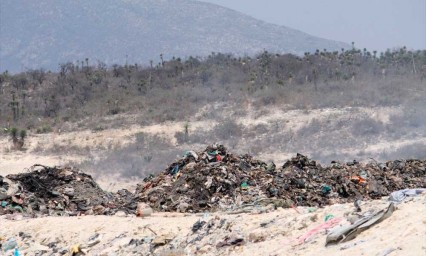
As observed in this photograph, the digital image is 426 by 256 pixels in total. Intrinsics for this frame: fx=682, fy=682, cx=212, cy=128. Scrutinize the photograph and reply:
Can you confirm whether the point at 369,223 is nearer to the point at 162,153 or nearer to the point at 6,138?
the point at 162,153

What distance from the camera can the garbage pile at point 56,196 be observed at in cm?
1508

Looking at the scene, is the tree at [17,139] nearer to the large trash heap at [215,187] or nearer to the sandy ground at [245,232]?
the large trash heap at [215,187]

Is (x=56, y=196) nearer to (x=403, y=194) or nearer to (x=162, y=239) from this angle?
(x=162, y=239)

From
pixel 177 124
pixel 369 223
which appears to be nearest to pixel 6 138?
pixel 177 124

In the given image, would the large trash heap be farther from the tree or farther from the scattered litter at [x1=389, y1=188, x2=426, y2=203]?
the tree

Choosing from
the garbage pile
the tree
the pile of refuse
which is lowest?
the tree

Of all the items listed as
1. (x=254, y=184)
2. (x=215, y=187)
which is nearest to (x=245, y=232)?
(x=215, y=187)

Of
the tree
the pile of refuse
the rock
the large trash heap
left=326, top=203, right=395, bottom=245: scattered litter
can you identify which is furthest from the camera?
the tree

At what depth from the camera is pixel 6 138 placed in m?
36.2

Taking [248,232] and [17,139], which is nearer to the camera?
[248,232]

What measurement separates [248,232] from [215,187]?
4.73 meters

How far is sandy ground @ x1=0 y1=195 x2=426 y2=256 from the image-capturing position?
8008 mm

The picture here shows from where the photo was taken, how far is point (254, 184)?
1512 centimetres

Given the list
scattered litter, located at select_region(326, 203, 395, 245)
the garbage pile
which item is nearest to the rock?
scattered litter, located at select_region(326, 203, 395, 245)
